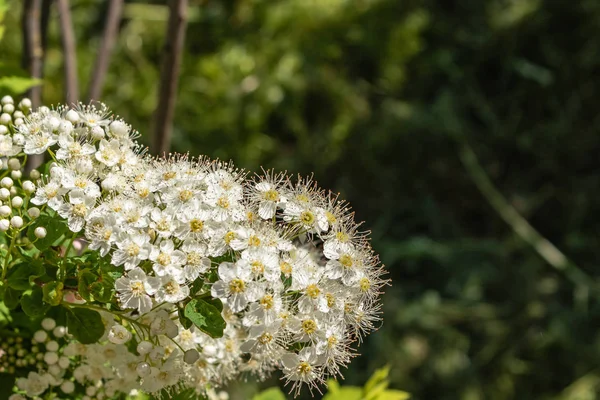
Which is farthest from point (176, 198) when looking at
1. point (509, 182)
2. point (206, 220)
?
point (509, 182)

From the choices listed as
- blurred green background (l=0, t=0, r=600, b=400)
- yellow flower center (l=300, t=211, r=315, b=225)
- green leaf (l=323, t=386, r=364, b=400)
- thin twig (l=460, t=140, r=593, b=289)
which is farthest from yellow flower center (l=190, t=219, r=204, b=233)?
thin twig (l=460, t=140, r=593, b=289)

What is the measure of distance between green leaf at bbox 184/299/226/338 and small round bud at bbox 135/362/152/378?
8 cm

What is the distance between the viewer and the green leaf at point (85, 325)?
645 mm

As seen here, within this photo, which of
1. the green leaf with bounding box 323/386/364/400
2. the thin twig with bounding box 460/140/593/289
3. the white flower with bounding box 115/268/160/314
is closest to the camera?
the white flower with bounding box 115/268/160/314

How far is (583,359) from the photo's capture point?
221 centimetres

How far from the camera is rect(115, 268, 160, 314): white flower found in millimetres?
595

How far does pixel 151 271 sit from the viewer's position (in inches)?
24.7

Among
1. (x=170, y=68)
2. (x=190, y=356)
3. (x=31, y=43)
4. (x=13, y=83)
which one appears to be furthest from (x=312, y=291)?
(x=31, y=43)

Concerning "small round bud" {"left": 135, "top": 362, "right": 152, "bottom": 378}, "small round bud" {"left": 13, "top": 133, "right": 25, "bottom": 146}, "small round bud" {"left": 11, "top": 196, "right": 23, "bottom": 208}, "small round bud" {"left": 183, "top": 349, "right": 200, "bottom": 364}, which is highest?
"small round bud" {"left": 13, "top": 133, "right": 25, "bottom": 146}

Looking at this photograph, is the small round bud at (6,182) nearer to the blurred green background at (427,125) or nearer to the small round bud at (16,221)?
the small round bud at (16,221)

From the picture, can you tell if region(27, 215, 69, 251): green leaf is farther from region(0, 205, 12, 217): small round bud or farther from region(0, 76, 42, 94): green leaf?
region(0, 76, 42, 94): green leaf

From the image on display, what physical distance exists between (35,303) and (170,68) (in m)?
0.64

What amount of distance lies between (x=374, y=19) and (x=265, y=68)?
0.44 m

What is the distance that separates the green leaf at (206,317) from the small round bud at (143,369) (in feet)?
0.26
